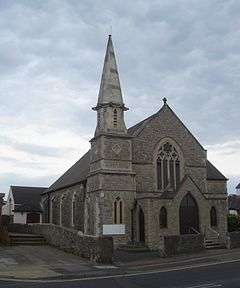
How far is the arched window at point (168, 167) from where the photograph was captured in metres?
34.5

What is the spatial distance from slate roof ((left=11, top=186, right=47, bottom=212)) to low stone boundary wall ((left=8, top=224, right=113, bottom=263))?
19407 mm

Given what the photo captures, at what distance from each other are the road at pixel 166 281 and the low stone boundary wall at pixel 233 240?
31.4 feet

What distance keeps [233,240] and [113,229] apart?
26.9 feet

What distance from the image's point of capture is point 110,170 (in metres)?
31.8

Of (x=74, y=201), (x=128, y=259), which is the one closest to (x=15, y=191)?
(x=74, y=201)

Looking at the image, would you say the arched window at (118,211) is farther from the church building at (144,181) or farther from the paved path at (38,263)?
the paved path at (38,263)

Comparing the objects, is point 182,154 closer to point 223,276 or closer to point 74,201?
point 74,201

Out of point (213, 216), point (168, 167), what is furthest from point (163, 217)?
point (213, 216)

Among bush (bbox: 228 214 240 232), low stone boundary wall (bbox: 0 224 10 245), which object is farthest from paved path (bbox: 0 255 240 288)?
bush (bbox: 228 214 240 232)

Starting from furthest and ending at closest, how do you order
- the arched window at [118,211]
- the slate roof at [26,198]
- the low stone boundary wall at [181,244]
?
the slate roof at [26,198], the arched window at [118,211], the low stone boundary wall at [181,244]

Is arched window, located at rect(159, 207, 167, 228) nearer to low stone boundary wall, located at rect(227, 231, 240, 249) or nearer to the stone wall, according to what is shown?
low stone boundary wall, located at rect(227, 231, 240, 249)

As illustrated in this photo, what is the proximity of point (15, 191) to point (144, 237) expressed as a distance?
3174 centimetres

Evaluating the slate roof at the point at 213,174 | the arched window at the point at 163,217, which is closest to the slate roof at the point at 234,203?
the slate roof at the point at 213,174

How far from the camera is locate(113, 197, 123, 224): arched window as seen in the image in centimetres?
3158
